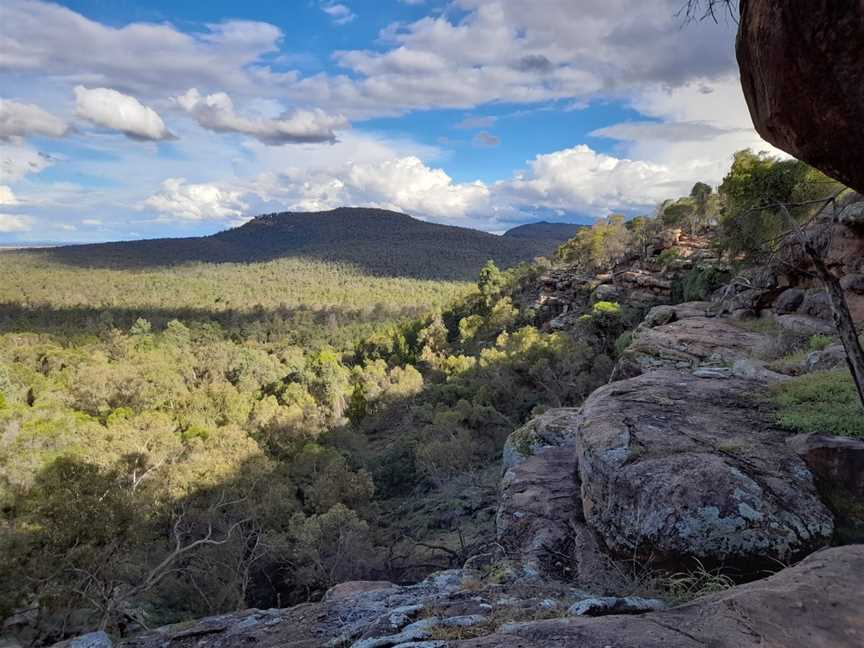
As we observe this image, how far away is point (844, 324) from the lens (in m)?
4.76

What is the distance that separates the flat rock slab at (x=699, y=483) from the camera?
15.2 ft

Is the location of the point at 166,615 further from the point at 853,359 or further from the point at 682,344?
the point at 853,359

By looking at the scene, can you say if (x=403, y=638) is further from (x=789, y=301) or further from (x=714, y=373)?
(x=789, y=301)

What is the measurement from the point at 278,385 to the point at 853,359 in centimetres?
4271

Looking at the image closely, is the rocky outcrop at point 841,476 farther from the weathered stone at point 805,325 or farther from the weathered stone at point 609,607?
the weathered stone at point 805,325

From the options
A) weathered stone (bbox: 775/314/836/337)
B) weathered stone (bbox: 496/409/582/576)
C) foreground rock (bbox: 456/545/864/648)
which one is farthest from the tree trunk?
weathered stone (bbox: 775/314/836/337)

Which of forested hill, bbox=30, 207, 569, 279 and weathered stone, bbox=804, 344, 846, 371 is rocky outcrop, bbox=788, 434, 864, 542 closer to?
weathered stone, bbox=804, 344, 846, 371

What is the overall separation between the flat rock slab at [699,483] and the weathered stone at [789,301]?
9233 mm

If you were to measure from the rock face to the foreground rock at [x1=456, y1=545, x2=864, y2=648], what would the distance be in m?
2.90

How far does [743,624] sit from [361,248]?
6396 inches

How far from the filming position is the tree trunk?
4654 mm

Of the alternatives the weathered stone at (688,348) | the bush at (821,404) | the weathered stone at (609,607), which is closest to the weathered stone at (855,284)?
the weathered stone at (688,348)

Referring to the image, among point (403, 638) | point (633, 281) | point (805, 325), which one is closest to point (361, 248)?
point (633, 281)

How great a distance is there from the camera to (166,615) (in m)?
14.3
